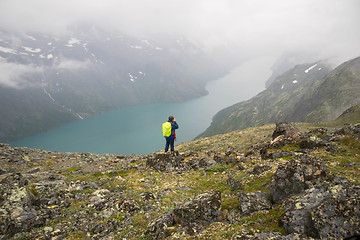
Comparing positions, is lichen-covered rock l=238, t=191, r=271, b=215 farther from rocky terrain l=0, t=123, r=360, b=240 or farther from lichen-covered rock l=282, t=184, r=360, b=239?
lichen-covered rock l=282, t=184, r=360, b=239

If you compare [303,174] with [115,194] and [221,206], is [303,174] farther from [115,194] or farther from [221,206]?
[115,194]

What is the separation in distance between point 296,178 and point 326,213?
3.54m

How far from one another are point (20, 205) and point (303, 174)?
1764 cm

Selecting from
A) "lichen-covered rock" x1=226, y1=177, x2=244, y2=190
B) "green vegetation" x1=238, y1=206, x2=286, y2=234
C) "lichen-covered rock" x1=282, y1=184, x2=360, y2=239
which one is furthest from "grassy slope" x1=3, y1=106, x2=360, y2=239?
"lichen-covered rock" x1=282, y1=184, x2=360, y2=239

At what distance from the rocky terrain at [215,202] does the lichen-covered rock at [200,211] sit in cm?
5

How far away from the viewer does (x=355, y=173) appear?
11305mm

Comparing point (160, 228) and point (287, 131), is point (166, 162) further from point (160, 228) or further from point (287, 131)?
point (287, 131)

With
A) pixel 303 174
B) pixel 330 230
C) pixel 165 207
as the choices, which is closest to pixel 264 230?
pixel 330 230

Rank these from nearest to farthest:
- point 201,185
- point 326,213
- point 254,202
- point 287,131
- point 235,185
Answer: point 326,213 < point 254,202 < point 235,185 < point 201,185 < point 287,131

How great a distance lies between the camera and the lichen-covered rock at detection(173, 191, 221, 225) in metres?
9.81

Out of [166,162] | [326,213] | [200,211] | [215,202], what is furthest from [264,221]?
[166,162]

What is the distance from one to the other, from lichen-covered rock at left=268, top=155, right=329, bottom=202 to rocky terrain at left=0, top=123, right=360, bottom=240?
0.05 metres

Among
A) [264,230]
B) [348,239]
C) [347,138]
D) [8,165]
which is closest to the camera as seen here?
[348,239]

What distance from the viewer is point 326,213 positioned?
7004mm
